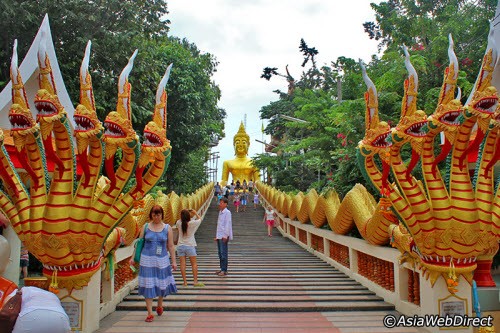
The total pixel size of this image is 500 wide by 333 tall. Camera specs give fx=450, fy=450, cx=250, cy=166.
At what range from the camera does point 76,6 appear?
11.4 meters

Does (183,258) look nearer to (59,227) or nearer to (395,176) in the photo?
(59,227)

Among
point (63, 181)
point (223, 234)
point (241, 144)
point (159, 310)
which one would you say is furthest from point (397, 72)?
point (241, 144)

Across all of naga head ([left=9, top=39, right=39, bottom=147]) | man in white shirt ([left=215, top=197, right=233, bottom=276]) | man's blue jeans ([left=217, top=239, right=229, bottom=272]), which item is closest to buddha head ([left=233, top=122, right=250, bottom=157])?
man in white shirt ([left=215, top=197, right=233, bottom=276])

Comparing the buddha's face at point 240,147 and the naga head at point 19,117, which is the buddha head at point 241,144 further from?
the naga head at point 19,117

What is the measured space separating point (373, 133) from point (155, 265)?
3164mm

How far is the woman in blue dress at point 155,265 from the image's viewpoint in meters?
5.57

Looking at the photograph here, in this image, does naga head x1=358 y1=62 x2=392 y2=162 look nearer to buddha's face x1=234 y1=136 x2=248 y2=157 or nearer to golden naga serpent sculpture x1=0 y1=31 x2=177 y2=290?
golden naga serpent sculpture x1=0 y1=31 x2=177 y2=290

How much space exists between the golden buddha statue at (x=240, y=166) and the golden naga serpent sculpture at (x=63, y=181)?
26.9 meters

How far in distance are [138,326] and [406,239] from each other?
342 cm

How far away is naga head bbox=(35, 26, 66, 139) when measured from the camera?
4.31 metres

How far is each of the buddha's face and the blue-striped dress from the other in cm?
2813

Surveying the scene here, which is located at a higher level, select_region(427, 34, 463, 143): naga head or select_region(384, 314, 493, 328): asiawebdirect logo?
select_region(427, 34, 463, 143): naga head

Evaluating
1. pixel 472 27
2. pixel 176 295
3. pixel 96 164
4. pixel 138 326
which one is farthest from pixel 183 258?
pixel 472 27

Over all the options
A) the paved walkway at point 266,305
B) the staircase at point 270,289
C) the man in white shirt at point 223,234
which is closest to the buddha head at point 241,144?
the staircase at point 270,289
